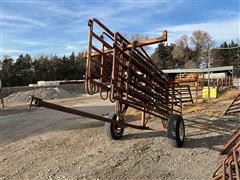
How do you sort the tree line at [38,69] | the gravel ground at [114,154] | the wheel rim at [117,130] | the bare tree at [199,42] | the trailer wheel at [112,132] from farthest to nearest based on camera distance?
the bare tree at [199,42] < the tree line at [38,69] < the wheel rim at [117,130] < the trailer wheel at [112,132] < the gravel ground at [114,154]

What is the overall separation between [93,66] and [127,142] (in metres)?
2.24

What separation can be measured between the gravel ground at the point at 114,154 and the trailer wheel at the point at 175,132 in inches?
6.8

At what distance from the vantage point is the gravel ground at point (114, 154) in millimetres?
6773

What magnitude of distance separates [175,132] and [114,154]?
1514mm

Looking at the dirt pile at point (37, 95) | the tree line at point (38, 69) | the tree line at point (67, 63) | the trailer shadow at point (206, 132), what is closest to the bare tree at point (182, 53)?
the tree line at point (67, 63)

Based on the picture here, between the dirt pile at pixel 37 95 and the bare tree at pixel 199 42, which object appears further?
the bare tree at pixel 199 42

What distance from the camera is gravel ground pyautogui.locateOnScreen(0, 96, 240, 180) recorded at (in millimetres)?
6773

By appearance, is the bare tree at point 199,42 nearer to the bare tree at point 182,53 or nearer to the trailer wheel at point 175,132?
the bare tree at point 182,53

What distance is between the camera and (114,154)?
25.9 feet

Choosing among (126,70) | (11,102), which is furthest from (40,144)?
(11,102)

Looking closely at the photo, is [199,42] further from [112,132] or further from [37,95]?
[112,132]

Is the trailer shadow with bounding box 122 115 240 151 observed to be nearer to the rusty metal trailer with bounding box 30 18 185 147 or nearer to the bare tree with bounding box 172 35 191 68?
the rusty metal trailer with bounding box 30 18 185 147

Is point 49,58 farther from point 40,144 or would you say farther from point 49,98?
point 40,144

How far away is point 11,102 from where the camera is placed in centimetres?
3503
